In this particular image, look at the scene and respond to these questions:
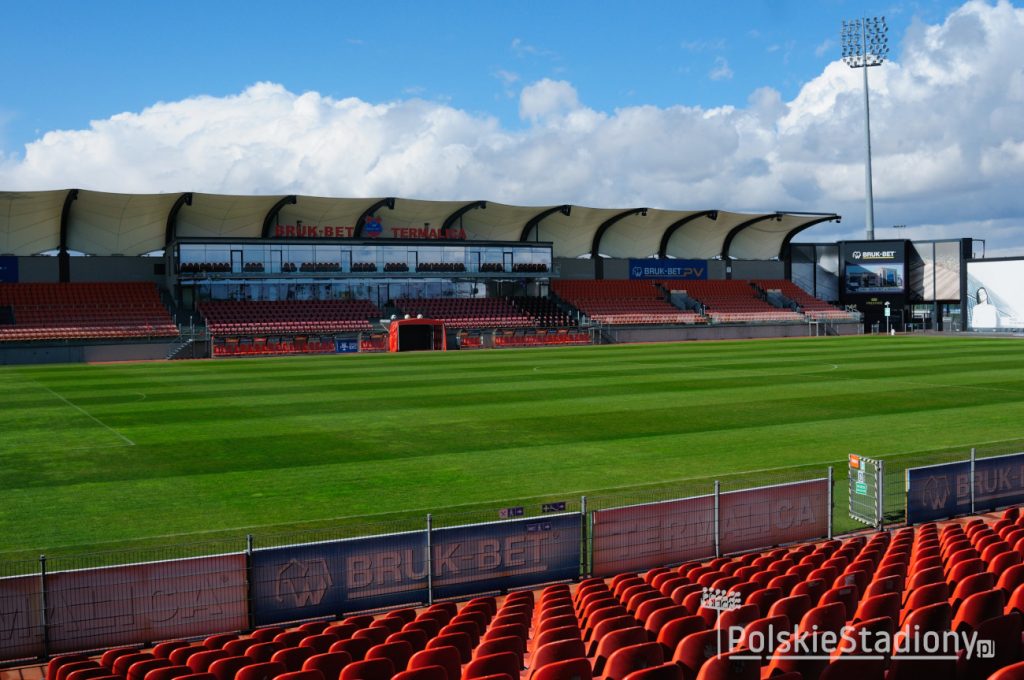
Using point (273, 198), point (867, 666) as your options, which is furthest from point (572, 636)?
point (273, 198)

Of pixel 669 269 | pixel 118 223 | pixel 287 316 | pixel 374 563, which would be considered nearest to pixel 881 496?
pixel 374 563

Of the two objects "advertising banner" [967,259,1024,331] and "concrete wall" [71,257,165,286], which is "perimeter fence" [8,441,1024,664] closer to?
"concrete wall" [71,257,165,286]

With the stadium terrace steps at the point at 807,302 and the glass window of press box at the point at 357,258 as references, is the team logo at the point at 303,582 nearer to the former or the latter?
the glass window of press box at the point at 357,258

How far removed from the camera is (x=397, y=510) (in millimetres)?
16531

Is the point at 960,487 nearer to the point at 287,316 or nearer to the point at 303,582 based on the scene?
the point at 303,582

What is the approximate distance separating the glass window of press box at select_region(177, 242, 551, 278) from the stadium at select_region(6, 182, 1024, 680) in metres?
1.20

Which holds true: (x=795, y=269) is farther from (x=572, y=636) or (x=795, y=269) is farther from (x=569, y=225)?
(x=572, y=636)

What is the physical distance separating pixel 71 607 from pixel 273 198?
2341 inches

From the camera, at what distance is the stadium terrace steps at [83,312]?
58844 mm

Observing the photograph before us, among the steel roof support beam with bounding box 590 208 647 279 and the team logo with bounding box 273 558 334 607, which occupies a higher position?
the steel roof support beam with bounding box 590 208 647 279

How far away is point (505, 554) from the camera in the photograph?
12820 mm

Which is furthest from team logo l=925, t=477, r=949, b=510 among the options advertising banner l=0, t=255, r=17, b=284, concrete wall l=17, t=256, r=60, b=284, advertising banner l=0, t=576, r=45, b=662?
advertising banner l=0, t=255, r=17, b=284

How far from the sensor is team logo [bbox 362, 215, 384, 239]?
244 feet

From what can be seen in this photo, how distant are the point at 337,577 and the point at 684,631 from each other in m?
5.77
